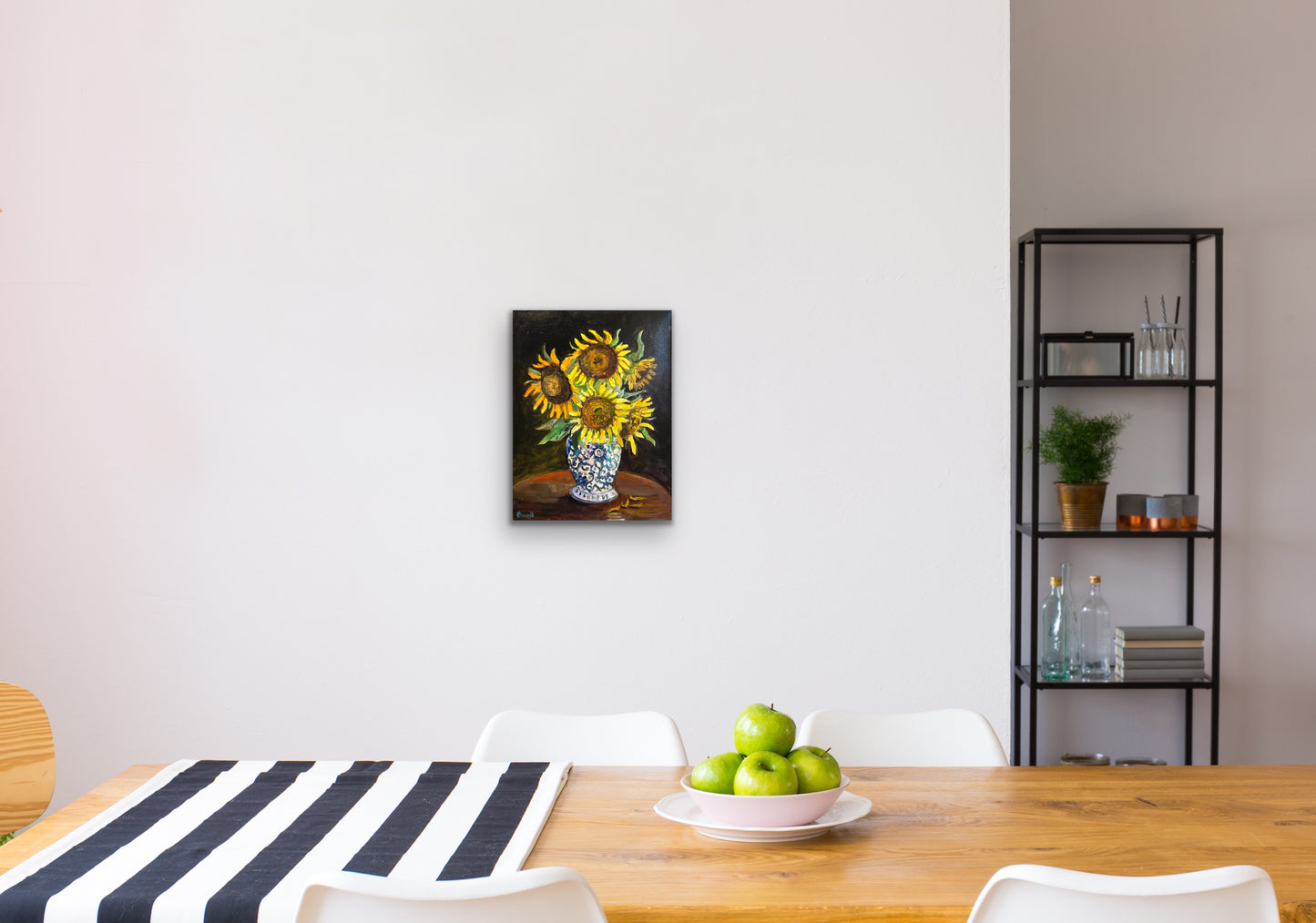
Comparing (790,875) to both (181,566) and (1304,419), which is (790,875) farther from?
(1304,419)

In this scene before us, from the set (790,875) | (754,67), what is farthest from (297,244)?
(790,875)

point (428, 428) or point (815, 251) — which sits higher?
point (815, 251)

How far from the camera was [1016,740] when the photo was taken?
3645mm

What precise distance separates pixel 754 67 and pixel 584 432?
115cm

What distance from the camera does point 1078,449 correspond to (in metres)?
3.44

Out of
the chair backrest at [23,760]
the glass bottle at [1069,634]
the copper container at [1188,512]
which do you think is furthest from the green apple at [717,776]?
the copper container at [1188,512]

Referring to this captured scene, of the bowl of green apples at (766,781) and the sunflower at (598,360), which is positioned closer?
the bowl of green apples at (766,781)

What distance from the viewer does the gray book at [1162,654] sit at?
3.37 m

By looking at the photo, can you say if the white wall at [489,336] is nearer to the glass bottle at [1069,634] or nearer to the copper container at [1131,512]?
the glass bottle at [1069,634]

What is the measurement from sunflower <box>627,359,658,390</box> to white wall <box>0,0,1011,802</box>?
0.09 m

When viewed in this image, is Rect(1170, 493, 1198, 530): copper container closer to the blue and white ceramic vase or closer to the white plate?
the blue and white ceramic vase

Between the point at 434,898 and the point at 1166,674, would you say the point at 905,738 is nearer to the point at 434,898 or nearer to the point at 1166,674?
the point at 434,898

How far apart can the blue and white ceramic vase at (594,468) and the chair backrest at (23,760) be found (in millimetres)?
1491

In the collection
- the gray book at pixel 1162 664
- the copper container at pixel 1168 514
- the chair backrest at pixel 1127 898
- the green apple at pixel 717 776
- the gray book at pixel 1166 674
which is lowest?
the gray book at pixel 1166 674
